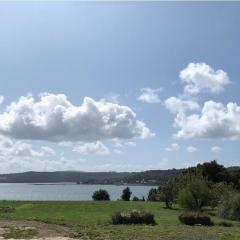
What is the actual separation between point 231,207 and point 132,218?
1372cm

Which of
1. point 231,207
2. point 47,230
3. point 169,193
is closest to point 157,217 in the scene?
point 231,207

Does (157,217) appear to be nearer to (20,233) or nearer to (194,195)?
(194,195)

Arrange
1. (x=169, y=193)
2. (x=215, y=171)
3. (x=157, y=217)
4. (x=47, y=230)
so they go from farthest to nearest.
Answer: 1. (x=215, y=171)
2. (x=169, y=193)
3. (x=157, y=217)
4. (x=47, y=230)

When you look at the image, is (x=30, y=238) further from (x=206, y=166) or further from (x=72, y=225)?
(x=206, y=166)

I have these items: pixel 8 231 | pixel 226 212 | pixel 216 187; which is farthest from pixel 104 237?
pixel 216 187

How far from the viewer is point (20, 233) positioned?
2666 centimetres

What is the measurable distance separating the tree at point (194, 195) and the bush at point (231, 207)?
704cm

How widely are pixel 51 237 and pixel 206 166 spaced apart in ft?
249

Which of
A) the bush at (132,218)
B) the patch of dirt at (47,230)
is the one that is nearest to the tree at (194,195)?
the bush at (132,218)

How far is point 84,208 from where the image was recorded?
53812 millimetres

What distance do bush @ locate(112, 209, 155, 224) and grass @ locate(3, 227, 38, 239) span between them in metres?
8.12

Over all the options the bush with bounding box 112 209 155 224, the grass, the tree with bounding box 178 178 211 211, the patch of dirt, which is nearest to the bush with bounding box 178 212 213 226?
the bush with bounding box 112 209 155 224

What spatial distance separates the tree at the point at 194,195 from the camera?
55500 millimetres

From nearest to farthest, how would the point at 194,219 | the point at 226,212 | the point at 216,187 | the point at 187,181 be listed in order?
the point at 194,219, the point at 226,212, the point at 187,181, the point at 216,187
